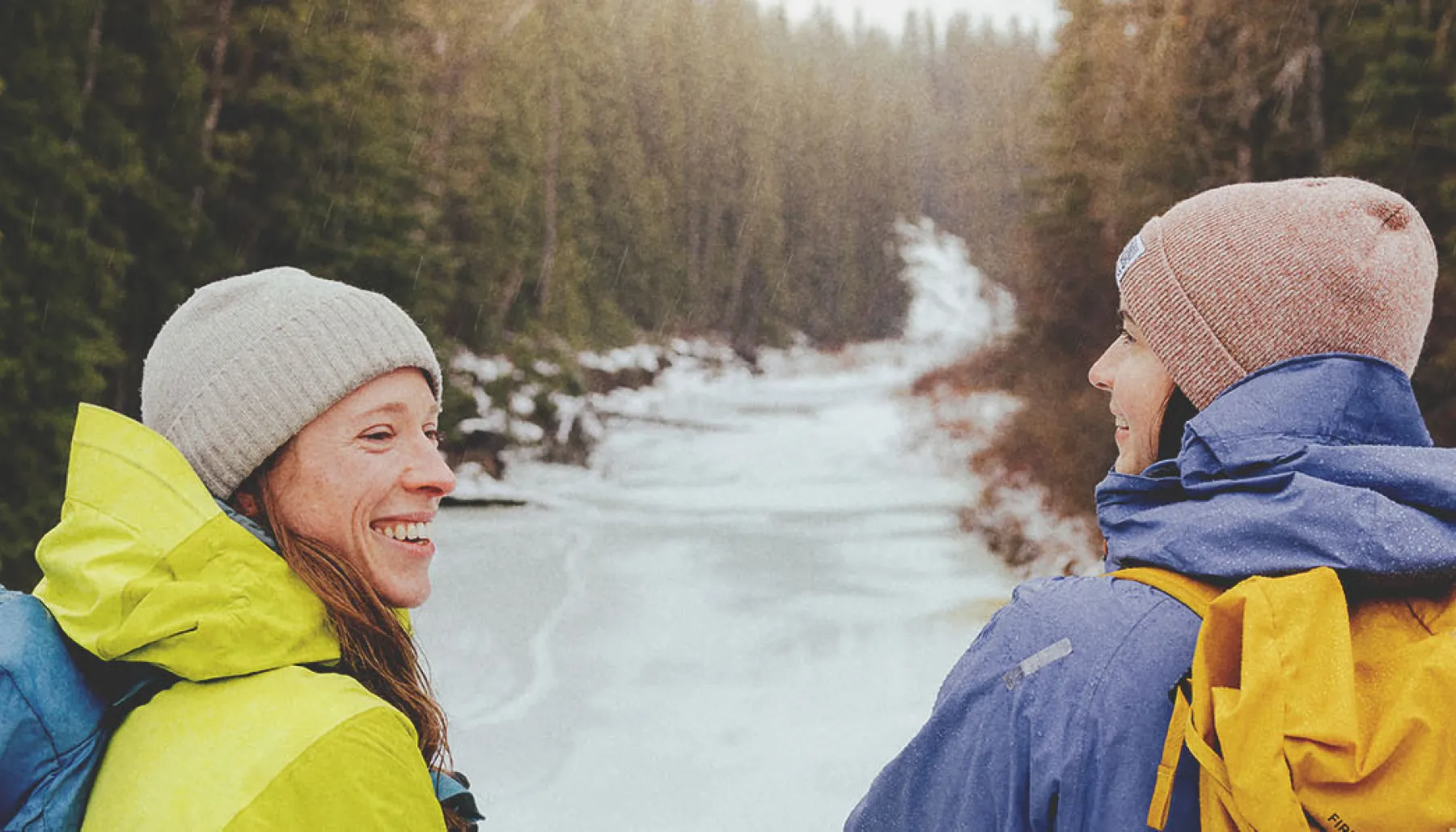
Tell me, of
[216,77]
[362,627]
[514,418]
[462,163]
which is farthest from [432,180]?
[362,627]

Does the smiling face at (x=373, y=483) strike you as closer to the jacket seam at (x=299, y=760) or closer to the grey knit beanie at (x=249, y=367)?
the grey knit beanie at (x=249, y=367)

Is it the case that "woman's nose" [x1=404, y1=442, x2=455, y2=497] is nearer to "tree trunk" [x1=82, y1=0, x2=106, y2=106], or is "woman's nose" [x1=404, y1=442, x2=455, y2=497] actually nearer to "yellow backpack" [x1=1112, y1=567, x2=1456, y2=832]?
"yellow backpack" [x1=1112, y1=567, x2=1456, y2=832]

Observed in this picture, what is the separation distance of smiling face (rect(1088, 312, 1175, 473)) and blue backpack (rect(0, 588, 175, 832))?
1146 mm

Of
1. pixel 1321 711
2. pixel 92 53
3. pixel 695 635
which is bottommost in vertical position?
pixel 695 635

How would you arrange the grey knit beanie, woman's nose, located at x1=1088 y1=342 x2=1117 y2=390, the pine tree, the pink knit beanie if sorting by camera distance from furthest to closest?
the pine tree < woman's nose, located at x1=1088 y1=342 x2=1117 y2=390 < the grey knit beanie < the pink knit beanie

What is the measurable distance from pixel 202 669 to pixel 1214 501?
1.03 m

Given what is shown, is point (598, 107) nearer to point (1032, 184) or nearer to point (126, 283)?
point (1032, 184)

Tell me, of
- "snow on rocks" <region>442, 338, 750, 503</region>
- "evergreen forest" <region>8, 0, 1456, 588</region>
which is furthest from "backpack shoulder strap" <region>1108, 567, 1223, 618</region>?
"snow on rocks" <region>442, 338, 750, 503</region>

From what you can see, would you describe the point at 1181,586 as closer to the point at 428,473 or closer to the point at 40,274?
the point at 428,473

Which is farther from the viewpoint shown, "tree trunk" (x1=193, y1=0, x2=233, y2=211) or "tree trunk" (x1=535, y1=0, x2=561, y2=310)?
"tree trunk" (x1=535, y1=0, x2=561, y2=310)

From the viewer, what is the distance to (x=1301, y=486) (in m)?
0.98

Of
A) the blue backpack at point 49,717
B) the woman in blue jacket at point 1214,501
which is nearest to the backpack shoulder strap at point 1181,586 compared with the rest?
the woman in blue jacket at point 1214,501

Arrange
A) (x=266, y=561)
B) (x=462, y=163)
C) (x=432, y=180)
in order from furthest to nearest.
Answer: (x=462, y=163) < (x=432, y=180) < (x=266, y=561)

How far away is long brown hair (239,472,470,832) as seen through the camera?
3.87 feet
